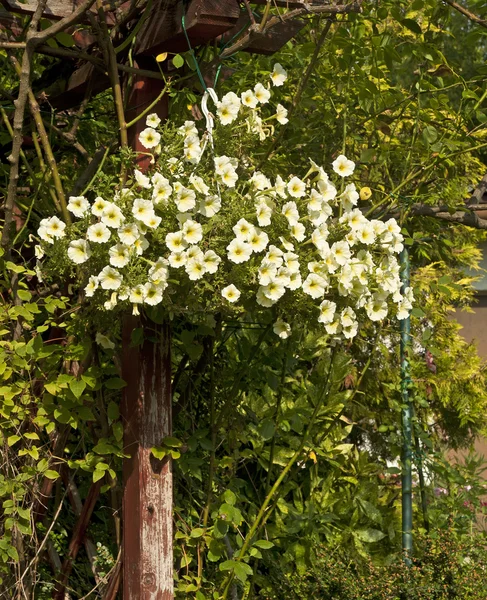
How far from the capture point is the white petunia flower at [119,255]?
2.37 meters

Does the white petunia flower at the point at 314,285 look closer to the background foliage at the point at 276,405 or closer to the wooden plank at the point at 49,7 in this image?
the background foliage at the point at 276,405

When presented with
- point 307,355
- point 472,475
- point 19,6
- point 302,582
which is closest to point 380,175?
point 307,355

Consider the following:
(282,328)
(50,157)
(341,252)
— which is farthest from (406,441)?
(50,157)

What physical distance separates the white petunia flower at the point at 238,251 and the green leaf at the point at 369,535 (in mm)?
2010

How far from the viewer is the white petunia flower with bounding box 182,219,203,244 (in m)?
2.40

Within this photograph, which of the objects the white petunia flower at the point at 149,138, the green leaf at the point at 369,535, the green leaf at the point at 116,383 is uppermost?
the white petunia flower at the point at 149,138

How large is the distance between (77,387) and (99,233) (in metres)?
0.50

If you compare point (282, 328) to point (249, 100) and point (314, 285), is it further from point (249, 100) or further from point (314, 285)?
point (249, 100)

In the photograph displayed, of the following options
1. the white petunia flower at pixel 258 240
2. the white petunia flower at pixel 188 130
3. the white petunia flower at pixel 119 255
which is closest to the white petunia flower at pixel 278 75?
the white petunia flower at pixel 188 130

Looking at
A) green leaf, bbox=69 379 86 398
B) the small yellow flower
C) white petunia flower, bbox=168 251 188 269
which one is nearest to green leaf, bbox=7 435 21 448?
green leaf, bbox=69 379 86 398

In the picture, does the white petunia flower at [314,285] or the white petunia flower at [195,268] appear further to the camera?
the white petunia flower at [314,285]

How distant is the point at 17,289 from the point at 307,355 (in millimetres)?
1329

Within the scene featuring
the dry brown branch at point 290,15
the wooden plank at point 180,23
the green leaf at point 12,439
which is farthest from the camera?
the green leaf at point 12,439

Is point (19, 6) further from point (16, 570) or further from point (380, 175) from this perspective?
point (380, 175)
